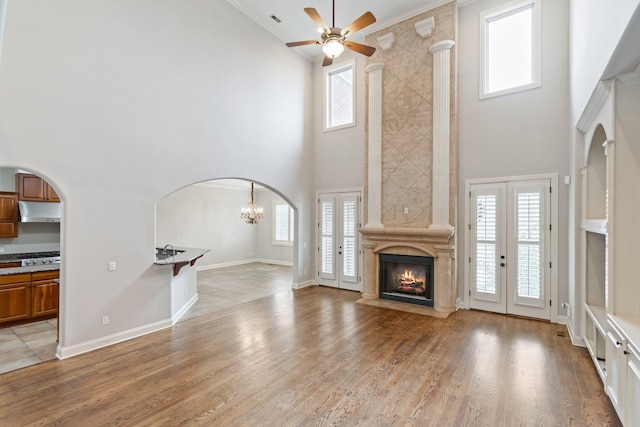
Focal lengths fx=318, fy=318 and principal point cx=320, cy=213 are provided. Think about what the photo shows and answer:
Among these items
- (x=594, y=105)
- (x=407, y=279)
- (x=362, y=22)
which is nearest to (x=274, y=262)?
(x=407, y=279)

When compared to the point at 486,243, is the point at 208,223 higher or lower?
higher

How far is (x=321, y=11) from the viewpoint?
639cm

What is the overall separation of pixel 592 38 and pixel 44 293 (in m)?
8.18

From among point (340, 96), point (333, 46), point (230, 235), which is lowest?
point (230, 235)

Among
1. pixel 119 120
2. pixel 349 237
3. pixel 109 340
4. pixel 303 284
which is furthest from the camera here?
pixel 303 284

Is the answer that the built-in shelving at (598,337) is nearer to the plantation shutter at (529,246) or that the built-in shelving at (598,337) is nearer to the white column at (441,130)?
the plantation shutter at (529,246)

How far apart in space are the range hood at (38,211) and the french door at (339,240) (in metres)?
5.51

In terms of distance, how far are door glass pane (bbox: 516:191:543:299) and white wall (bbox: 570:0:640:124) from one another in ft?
5.02

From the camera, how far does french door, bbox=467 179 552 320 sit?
17.4ft

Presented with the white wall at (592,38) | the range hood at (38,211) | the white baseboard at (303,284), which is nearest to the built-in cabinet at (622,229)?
the white wall at (592,38)

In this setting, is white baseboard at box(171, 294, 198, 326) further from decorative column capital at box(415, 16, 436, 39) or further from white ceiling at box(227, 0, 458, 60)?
decorative column capital at box(415, 16, 436, 39)

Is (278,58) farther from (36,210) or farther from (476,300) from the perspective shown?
(476,300)

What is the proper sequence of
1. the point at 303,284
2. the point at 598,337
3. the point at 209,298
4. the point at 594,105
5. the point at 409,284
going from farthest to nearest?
the point at 303,284, the point at 209,298, the point at 409,284, the point at 598,337, the point at 594,105

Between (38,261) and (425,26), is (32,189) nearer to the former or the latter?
(38,261)
